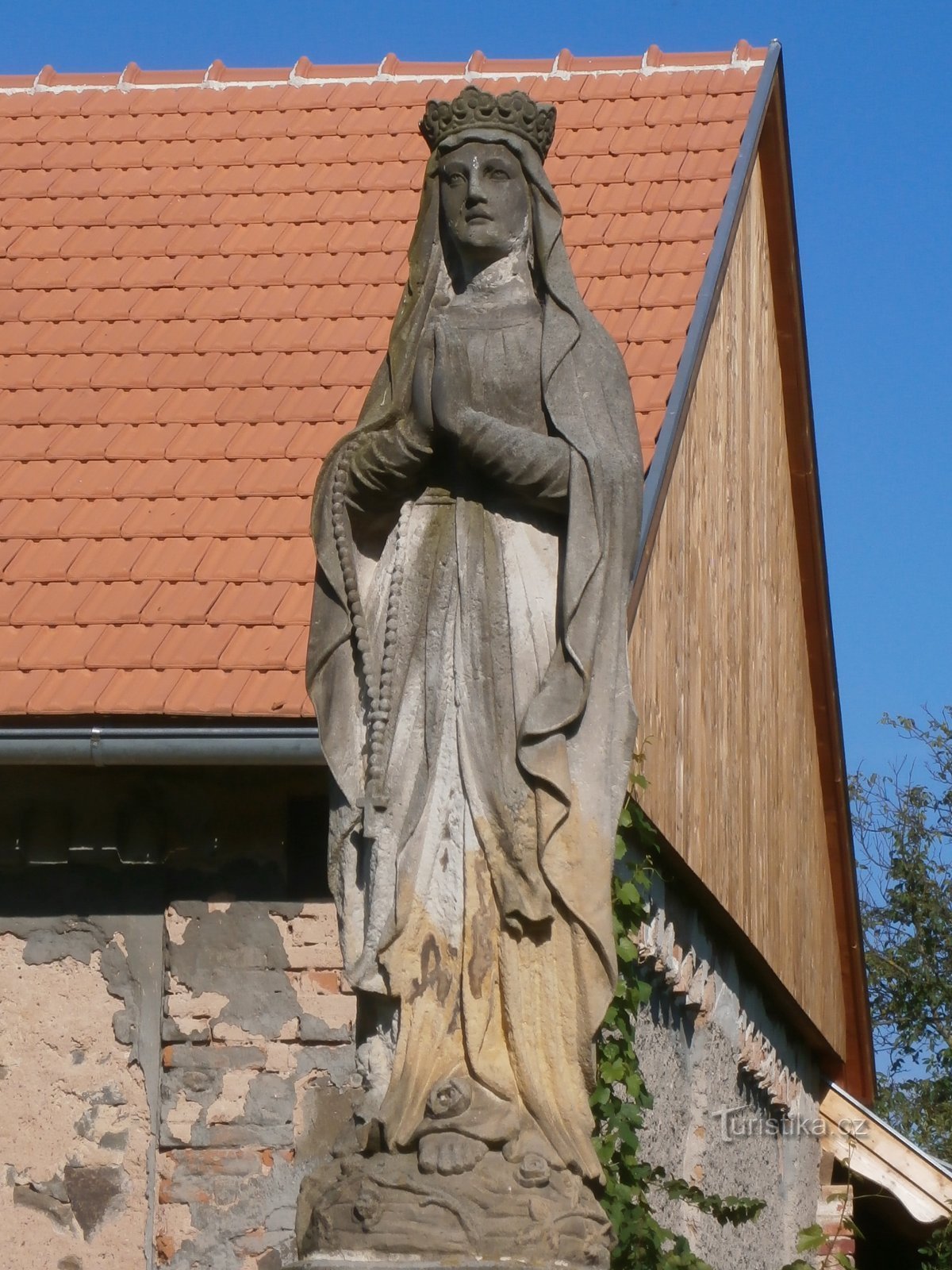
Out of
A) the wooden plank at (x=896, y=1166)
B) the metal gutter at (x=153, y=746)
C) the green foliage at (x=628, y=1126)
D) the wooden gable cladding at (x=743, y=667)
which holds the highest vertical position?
the wooden gable cladding at (x=743, y=667)

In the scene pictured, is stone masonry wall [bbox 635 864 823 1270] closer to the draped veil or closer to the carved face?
the draped veil

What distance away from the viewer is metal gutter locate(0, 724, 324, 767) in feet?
22.9

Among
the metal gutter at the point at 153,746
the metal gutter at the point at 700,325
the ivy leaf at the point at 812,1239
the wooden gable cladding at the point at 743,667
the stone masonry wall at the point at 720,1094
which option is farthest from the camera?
the wooden gable cladding at the point at 743,667

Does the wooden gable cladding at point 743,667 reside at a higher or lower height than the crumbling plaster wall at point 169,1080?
higher

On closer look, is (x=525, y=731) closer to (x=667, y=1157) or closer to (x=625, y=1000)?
(x=625, y=1000)

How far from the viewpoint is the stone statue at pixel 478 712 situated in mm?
3990

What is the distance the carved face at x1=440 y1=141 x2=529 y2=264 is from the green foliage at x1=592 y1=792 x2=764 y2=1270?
2709 millimetres

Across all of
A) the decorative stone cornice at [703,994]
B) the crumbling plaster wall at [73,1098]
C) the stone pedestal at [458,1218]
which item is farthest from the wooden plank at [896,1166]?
the stone pedestal at [458,1218]

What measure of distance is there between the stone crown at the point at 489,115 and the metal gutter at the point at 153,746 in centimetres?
276

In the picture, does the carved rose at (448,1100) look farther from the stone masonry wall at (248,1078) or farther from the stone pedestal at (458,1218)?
the stone masonry wall at (248,1078)

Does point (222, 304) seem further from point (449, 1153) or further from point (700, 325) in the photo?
point (449, 1153)

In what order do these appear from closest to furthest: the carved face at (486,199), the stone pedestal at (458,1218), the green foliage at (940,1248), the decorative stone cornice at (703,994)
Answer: the stone pedestal at (458,1218)
the carved face at (486,199)
the decorative stone cornice at (703,994)
the green foliage at (940,1248)

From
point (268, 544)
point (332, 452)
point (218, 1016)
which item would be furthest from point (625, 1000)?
point (332, 452)

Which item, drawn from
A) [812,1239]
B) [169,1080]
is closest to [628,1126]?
[812,1239]
